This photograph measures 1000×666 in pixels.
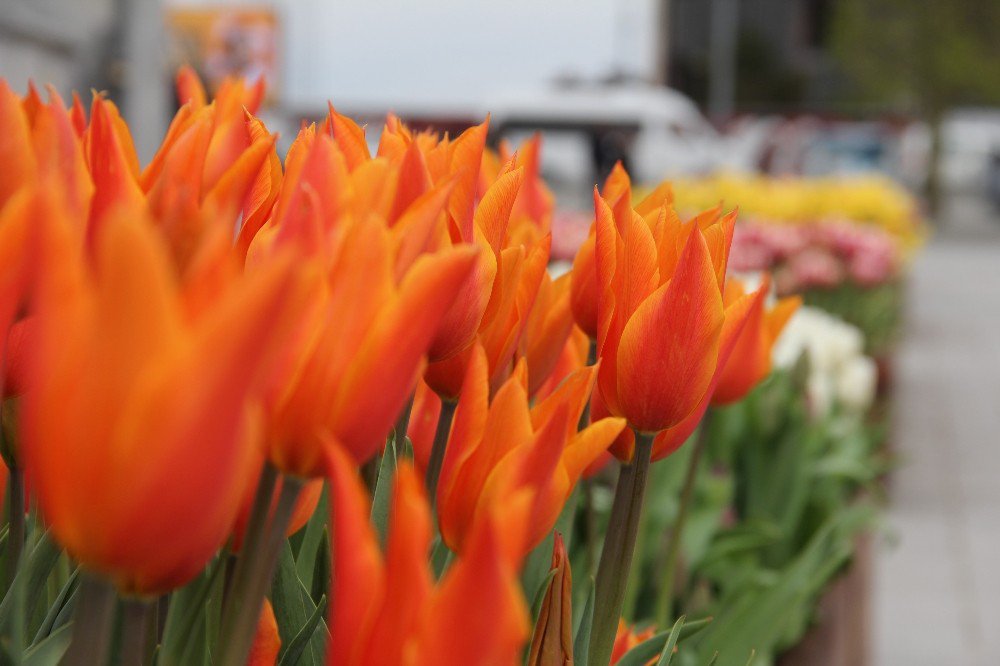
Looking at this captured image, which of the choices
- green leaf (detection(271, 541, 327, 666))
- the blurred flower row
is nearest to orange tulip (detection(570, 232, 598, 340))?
green leaf (detection(271, 541, 327, 666))

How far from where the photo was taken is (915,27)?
2402 centimetres

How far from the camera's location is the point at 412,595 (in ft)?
1.35

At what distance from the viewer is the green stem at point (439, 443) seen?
2.25 ft

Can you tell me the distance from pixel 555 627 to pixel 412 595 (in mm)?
210

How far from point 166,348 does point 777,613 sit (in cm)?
135

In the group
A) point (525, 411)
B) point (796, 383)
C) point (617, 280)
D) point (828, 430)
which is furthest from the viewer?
point (828, 430)

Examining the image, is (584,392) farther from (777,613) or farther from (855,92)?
(855,92)

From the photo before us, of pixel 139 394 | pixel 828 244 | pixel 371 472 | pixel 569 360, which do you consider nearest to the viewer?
pixel 139 394

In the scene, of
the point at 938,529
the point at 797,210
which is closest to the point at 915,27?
the point at 797,210

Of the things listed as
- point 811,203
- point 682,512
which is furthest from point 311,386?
point 811,203

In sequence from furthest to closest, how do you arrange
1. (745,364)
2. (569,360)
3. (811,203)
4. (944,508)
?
(811,203)
(944,508)
(745,364)
(569,360)

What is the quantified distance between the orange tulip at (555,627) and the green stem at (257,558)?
18 centimetres

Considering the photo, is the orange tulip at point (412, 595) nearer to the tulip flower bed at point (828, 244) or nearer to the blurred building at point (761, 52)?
the tulip flower bed at point (828, 244)

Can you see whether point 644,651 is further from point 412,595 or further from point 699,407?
point 412,595
